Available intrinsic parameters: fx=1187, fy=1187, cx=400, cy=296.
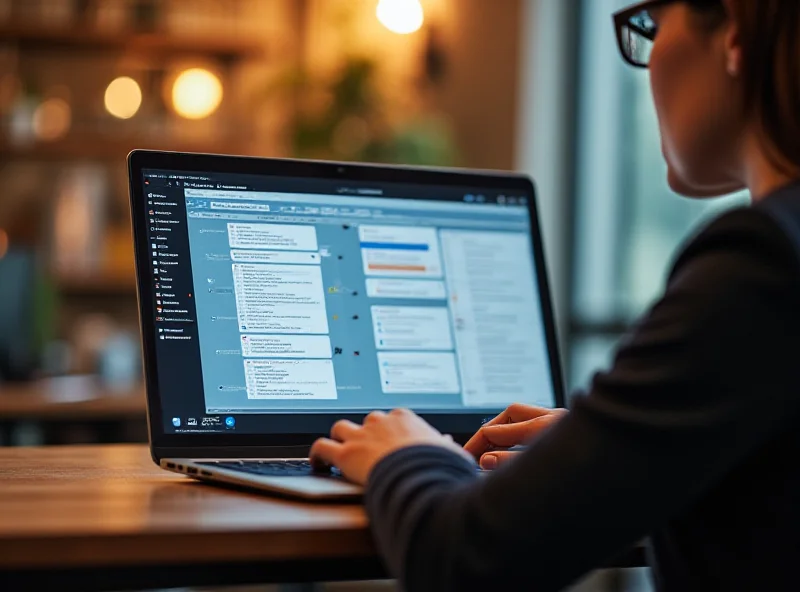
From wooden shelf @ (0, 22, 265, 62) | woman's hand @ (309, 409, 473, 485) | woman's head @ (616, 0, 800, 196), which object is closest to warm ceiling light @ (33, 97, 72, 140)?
wooden shelf @ (0, 22, 265, 62)

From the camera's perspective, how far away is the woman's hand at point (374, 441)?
3.14 feet

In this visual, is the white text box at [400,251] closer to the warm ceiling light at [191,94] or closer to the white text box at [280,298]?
the white text box at [280,298]

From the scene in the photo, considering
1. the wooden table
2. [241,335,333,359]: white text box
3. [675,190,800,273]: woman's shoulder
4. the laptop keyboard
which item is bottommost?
the wooden table

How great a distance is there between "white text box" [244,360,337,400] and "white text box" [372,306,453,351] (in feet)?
0.25

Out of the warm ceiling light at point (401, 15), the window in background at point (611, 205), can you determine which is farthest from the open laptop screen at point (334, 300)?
the warm ceiling light at point (401, 15)

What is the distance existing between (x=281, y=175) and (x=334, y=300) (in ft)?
0.52

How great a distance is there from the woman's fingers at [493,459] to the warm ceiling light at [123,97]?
4.23 metres

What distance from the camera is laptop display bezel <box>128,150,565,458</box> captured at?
4.01ft

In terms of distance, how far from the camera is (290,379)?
1285mm

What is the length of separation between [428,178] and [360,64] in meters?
3.15

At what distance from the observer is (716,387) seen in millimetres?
765

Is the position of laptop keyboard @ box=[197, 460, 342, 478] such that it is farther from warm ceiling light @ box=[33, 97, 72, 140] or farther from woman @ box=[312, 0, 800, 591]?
warm ceiling light @ box=[33, 97, 72, 140]

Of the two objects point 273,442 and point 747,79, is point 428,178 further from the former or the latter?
point 747,79

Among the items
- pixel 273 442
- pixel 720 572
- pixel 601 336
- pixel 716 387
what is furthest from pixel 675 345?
pixel 601 336
